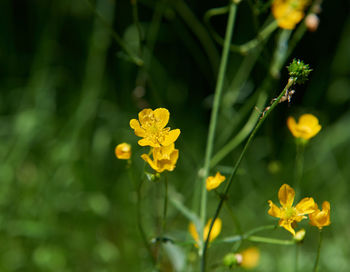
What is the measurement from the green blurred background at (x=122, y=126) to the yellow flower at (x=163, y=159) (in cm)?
67

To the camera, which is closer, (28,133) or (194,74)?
(28,133)

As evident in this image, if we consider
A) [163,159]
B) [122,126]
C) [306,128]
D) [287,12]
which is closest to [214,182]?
[163,159]

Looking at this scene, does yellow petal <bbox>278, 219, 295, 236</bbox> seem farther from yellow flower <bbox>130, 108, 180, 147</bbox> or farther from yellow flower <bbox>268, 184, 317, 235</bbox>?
yellow flower <bbox>130, 108, 180, 147</bbox>

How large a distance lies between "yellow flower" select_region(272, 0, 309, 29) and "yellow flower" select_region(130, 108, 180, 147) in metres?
0.56

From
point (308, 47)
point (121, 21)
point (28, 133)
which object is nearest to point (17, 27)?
point (121, 21)

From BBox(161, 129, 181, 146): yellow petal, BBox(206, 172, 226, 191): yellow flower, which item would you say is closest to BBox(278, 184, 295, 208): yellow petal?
BBox(206, 172, 226, 191): yellow flower

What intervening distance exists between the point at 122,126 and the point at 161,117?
1.17 meters

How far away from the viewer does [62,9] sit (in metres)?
2.22

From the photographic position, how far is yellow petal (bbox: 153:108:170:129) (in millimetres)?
846

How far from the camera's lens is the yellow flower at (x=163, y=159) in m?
0.81

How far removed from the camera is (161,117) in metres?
0.86

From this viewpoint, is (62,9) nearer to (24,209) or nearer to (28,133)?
(28,133)

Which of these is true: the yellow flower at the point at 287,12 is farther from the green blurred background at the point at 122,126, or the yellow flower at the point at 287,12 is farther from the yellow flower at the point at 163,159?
the yellow flower at the point at 163,159

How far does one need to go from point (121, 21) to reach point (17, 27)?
578 millimetres
